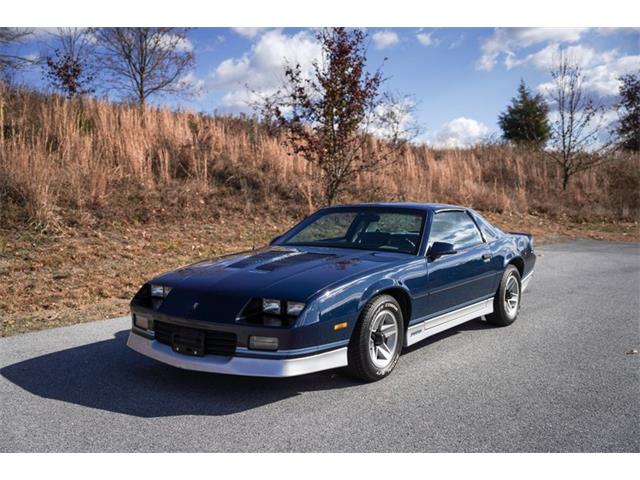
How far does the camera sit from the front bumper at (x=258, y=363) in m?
3.68

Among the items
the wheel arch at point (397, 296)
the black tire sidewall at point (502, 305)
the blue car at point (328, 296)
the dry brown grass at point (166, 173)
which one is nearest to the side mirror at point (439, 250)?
the blue car at point (328, 296)

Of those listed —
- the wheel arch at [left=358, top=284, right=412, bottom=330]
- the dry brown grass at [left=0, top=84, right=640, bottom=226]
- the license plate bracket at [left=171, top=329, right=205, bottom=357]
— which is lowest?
the license plate bracket at [left=171, top=329, right=205, bottom=357]

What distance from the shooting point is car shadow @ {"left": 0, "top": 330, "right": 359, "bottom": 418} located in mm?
3701

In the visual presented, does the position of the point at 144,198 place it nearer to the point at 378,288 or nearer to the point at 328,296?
the point at 378,288

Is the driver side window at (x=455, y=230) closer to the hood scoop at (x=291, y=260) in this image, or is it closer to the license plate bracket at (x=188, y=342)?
the hood scoop at (x=291, y=260)

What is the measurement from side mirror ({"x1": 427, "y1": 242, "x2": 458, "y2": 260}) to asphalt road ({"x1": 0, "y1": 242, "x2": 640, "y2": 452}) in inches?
33.0

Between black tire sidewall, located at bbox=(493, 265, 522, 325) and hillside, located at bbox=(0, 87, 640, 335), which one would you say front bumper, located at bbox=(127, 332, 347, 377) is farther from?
hillside, located at bbox=(0, 87, 640, 335)

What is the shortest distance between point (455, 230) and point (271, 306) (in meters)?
2.37

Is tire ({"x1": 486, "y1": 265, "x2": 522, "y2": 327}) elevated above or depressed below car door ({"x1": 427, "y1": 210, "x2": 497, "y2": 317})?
below

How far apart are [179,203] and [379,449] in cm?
1041

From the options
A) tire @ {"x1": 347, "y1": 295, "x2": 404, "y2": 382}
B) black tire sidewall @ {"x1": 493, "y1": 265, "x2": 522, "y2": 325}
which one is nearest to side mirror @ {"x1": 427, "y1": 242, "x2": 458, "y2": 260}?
tire @ {"x1": 347, "y1": 295, "x2": 404, "y2": 382}

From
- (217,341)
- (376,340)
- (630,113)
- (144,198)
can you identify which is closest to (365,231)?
(376,340)

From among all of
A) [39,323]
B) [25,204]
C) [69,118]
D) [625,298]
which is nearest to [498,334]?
[625,298]

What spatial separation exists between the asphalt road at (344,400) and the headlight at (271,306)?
22.5 inches
